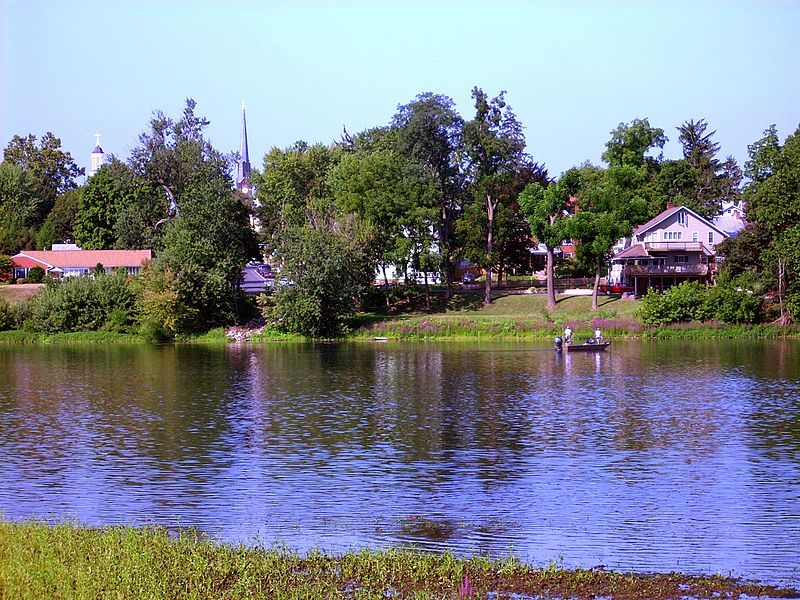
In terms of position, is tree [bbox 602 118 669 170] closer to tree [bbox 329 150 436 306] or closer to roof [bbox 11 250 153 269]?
tree [bbox 329 150 436 306]

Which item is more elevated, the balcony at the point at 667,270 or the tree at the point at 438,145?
the tree at the point at 438,145

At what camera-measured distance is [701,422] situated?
40.9 m

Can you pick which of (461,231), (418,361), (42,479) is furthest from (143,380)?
(461,231)

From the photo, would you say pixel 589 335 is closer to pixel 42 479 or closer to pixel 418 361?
pixel 418 361

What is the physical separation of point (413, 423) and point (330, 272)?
5120 centimetres

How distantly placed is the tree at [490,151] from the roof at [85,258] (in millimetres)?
40564

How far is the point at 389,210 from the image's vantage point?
4048 inches

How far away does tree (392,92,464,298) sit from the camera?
110m

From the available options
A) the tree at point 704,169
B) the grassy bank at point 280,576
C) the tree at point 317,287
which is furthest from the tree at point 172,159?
the grassy bank at point 280,576

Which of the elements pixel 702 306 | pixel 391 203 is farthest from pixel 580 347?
pixel 391 203

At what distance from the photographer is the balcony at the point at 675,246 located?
11125 cm

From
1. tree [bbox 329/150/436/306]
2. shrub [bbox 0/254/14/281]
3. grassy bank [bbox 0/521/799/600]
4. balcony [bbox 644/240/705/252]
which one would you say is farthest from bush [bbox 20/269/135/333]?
grassy bank [bbox 0/521/799/600]

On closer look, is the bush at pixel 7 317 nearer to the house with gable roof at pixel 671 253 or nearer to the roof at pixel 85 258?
the roof at pixel 85 258

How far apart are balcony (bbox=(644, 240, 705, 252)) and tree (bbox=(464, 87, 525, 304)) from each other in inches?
701
